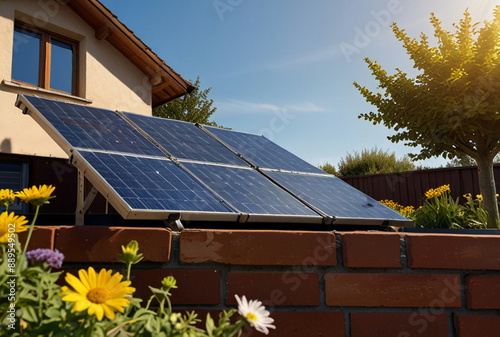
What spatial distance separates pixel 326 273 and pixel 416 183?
53.3 ft

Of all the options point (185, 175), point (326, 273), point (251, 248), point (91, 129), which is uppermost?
point (91, 129)

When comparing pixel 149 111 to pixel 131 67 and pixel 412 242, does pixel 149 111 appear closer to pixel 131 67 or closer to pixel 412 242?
pixel 131 67

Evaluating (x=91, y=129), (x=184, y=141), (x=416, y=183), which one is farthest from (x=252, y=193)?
(x=416, y=183)

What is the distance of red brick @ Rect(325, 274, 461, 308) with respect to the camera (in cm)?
Answer: 173

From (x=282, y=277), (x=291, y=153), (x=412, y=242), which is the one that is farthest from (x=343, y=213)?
(x=291, y=153)

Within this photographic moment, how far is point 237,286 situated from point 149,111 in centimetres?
938

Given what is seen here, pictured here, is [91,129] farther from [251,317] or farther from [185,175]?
[251,317]

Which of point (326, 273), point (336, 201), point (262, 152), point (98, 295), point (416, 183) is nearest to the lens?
point (98, 295)

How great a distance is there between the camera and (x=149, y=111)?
1050cm

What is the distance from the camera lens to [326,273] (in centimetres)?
174

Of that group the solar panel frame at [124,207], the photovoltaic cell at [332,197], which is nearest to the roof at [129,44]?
the photovoltaic cell at [332,197]

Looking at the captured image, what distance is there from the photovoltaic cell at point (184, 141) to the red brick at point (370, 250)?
146cm

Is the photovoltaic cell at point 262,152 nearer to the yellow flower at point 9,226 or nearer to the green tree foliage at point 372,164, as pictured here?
the yellow flower at point 9,226

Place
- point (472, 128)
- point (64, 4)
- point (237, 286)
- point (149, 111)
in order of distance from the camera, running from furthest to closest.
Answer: point (149, 111), point (64, 4), point (472, 128), point (237, 286)
